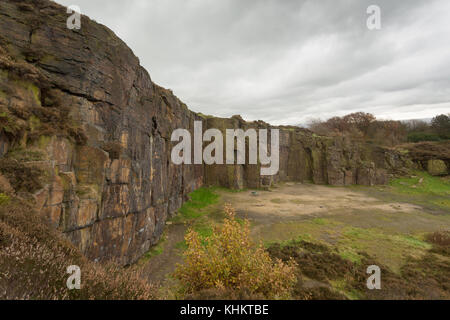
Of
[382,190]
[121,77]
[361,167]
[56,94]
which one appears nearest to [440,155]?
[361,167]

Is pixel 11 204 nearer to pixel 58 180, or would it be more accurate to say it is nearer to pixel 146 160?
pixel 58 180

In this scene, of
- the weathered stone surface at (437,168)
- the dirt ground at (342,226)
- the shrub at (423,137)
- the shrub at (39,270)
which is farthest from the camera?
the shrub at (423,137)

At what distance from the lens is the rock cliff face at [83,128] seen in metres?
7.43

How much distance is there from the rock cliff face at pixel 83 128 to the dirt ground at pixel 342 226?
12.5 feet

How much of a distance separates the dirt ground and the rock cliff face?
150 inches

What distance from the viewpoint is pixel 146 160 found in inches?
570

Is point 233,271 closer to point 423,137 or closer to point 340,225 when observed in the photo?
point 340,225

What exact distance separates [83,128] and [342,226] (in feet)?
68.5

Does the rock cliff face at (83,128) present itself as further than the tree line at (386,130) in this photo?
No

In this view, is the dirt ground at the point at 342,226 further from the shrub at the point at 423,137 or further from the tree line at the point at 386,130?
the shrub at the point at 423,137

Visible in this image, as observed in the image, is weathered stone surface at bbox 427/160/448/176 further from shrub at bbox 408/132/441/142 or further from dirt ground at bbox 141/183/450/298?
dirt ground at bbox 141/183/450/298

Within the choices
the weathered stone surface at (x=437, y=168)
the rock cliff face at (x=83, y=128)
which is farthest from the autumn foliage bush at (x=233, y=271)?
the weathered stone surface at (x=437, y=168)

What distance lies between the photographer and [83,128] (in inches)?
377

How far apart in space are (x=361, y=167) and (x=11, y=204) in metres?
50.2
